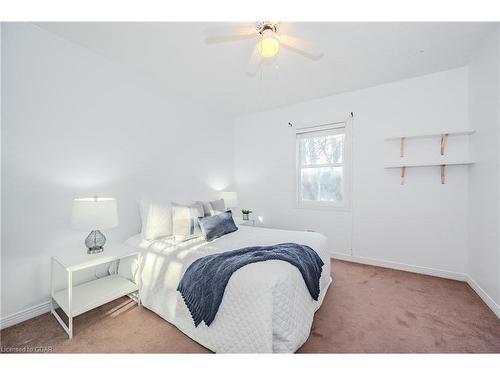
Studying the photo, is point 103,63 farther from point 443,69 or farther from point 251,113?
point 443,69

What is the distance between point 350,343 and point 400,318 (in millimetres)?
657

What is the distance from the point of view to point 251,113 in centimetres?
426

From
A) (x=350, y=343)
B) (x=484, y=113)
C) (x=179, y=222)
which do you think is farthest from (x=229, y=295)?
(x=484, y=113)

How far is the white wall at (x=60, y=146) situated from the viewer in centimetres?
180

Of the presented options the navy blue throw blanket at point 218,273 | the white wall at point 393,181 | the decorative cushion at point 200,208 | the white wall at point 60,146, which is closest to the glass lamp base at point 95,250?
the white wall at point 60,146

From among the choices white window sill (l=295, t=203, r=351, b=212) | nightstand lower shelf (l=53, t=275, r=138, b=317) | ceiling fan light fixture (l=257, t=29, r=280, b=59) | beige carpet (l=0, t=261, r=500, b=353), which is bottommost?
beige carpet (l=0, t=261, r=500, b=353)

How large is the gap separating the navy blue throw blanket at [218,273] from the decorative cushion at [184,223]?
24.9 inches

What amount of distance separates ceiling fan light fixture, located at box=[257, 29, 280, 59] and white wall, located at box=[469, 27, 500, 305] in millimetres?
2070

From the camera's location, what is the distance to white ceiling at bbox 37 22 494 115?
1949 mm

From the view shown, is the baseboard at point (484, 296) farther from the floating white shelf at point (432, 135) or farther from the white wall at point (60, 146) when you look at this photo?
the white wall at point (60, 146)

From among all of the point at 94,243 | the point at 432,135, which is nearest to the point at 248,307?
the point at 94,243

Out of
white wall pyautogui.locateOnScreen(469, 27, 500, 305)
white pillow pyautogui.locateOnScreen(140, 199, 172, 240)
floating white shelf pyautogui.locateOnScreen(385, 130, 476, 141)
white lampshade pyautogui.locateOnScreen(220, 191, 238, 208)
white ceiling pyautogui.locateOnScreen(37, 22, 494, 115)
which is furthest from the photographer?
white lampshade pyautogui.locateOnScreen(220, 191, 238, 208)

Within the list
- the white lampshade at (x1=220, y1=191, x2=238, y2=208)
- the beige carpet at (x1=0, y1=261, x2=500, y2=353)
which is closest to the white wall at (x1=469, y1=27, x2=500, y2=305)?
the beige carpet at (x1=0, y1=261, x2=500, y2=353)

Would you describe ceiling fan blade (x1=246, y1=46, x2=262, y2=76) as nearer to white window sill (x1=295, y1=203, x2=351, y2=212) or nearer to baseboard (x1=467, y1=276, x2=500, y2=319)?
white window sill (x1=295, y1=203, x2=351, y2=212)
